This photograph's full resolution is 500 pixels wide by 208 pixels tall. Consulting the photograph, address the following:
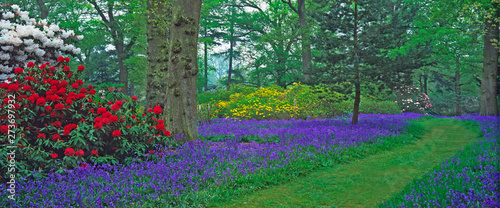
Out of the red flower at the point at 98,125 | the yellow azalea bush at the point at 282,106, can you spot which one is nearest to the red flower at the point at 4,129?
the red flower at the point at 98,125

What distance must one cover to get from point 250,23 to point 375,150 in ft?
A: 96.4

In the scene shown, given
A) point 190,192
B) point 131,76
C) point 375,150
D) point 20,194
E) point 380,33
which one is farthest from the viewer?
point 131,76

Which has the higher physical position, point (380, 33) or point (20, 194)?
point (380, 33)

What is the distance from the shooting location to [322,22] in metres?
12.0

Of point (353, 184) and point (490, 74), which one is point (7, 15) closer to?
point (353, 184)

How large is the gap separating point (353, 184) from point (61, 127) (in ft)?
18.2

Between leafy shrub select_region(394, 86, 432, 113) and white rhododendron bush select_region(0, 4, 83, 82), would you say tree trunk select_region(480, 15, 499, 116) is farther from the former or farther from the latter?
white rhododendron bush select_region(0, 4, 83, 82)

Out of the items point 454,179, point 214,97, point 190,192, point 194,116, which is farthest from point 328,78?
point 214,97

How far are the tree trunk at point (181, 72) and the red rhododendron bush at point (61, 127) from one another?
139cm

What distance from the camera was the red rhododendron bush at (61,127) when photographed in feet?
16.5

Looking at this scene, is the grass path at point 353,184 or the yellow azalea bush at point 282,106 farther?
the yellow azalea bush at point 282,106

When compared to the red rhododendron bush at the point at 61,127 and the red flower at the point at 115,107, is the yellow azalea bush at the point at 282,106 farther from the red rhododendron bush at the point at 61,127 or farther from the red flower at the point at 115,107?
the red flower at the point at 115,107

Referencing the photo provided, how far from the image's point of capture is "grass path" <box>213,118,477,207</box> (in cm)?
471

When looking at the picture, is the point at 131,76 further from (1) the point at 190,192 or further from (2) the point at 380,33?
(1) the point at 190,192
